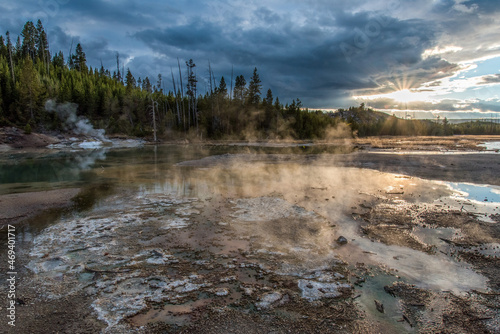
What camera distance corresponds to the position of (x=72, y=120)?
182 ft

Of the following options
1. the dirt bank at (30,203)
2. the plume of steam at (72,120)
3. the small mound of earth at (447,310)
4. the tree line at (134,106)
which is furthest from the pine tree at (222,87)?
the small mound of earth at (447,310)

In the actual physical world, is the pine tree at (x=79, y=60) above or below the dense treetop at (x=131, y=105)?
above

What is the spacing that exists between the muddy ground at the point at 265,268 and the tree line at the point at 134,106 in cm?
5371

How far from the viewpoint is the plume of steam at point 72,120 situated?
177ft

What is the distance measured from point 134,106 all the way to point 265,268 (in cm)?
7377

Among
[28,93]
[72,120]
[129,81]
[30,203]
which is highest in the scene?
[129,81]

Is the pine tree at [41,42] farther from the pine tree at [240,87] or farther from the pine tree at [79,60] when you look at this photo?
the pine tree at [240,87]

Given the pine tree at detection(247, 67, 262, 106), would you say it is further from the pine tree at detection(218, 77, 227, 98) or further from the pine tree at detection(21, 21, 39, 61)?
the pine tree at detection(21, 21, 39, 61)

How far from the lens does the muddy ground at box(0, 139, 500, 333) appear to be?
434 centimetres

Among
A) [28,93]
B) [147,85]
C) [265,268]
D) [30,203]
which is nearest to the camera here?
[265,268]

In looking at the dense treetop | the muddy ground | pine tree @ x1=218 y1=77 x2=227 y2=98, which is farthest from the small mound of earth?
pine tree @ x1=218 y1=77 x2=227 y2=98

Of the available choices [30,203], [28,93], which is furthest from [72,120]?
[30,203]

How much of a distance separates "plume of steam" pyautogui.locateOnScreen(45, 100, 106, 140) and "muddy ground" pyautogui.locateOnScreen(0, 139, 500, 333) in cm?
5219

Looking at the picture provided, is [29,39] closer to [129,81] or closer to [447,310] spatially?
[129,81]
